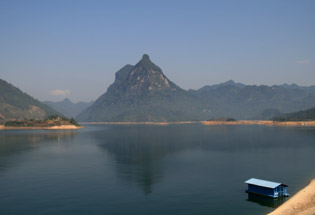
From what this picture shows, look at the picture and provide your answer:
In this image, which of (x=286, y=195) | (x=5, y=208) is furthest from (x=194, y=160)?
(x=5, y=208)

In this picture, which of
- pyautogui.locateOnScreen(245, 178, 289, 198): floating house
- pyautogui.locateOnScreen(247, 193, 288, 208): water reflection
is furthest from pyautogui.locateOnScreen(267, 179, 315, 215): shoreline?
pyautogui.locateOnScreen(245, 178, 289, 198): floating house

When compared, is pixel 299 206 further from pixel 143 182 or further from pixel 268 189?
pixel 143 182

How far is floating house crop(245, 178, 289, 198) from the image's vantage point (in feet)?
197

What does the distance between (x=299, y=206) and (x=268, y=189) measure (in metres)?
9.19

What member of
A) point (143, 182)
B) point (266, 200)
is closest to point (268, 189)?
point (266, 200)

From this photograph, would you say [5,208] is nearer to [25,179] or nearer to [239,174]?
[25,179]

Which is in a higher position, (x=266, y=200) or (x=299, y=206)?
(x=299, y=206)

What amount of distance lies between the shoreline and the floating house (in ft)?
10.9

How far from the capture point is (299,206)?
51781 millimetres

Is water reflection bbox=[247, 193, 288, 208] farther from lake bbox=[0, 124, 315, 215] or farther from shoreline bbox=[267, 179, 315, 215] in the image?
shoreline bbox=[267, 179, 315, 215]

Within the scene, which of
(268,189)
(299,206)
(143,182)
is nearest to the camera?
(299,206)

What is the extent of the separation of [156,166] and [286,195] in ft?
143

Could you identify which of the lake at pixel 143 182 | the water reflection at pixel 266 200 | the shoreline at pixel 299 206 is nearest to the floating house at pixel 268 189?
the water reflection at pixel 266 200

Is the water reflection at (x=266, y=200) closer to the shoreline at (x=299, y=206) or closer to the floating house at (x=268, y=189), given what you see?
the floating house at (x=268, y=189)
